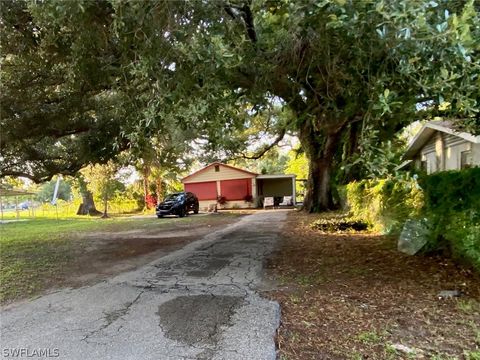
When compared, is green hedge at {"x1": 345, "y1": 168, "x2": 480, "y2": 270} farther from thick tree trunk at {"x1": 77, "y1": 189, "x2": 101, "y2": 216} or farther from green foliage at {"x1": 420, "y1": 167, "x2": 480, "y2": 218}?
thick tree trunk at {"x1": 77, "y1": 189, "x2": 101, "y2": 216}

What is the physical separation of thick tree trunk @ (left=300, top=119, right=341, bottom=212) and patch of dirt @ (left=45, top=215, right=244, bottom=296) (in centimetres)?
761

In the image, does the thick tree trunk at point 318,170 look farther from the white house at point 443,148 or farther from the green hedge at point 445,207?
the green hedge at point 445,207

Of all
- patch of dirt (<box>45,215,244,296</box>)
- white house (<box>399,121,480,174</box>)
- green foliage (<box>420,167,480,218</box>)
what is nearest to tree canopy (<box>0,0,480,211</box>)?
green foliage (<box>420,167,480,218</box>)

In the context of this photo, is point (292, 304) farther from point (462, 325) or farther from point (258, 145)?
point (258, 145)

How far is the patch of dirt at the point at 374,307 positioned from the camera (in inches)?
135

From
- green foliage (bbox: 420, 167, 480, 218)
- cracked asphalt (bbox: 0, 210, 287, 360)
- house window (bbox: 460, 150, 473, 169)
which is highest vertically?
house window (bbox: 460, 150, 473, 169)

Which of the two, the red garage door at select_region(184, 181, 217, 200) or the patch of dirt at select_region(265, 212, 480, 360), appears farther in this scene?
the red garage door at select_region(184, 181, 217, 200)

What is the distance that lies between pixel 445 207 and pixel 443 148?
978cm

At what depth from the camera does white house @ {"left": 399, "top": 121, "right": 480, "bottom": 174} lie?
11.4 meters

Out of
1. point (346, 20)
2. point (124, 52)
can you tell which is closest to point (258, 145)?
point (124, 52)

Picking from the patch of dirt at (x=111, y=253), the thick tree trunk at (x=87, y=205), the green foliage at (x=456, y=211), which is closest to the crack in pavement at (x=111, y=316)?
the patch of dirt at (x=111, y=253)

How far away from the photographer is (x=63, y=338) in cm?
373

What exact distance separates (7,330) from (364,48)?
4917 millimetres

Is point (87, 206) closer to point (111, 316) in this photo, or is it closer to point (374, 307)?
point (111, 316)
